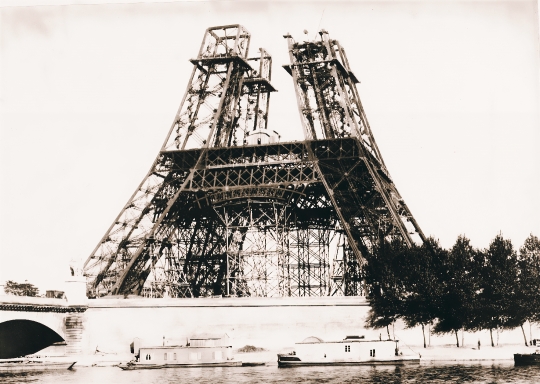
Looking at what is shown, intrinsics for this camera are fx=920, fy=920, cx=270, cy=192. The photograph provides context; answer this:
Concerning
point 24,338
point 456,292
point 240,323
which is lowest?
point 24,338

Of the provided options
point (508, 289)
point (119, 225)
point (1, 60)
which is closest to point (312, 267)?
point (119, 225)

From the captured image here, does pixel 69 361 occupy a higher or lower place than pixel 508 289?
lower

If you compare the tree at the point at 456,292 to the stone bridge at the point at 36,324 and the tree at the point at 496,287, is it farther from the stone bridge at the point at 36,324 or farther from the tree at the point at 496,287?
the stone bridge at the point at 36,324

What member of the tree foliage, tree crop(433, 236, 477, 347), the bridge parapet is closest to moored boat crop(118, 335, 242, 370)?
the bridge parapet

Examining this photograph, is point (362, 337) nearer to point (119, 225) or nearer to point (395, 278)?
point (395, 278)

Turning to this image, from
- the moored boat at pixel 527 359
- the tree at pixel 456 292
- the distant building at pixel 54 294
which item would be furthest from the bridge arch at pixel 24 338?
the moored boat at pixel 527 359

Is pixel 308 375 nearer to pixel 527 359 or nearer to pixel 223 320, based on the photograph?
pixel 527 359

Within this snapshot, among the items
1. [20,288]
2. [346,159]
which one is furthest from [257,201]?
[20,288]
